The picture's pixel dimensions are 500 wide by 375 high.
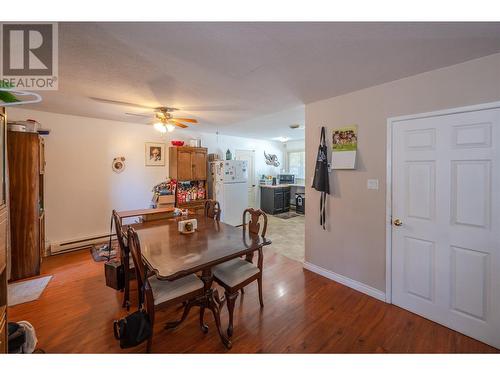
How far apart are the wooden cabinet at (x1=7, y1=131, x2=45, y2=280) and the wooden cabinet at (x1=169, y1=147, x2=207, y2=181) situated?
209cm

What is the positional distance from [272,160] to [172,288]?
19.2 feet

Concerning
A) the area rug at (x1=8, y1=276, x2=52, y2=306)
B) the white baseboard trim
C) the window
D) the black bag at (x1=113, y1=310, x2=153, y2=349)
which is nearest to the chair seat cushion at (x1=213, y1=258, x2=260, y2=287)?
the black bag at (x1=113, y1=310, x2=153, y2=349)

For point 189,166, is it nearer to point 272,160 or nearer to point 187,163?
point 187,163

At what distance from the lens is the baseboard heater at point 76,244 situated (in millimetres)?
3357

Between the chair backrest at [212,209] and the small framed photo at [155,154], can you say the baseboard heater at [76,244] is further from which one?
the chair backrest at [212,209]

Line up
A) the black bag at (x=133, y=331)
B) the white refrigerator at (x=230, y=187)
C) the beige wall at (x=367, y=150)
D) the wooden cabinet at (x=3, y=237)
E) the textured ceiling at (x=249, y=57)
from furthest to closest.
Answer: the white refrigerator at (x=230, y=187)
the beige wall at (x=367, y=150)
the black bag at (x=133, y=331)
the textured ceiling at (x=249, y=57)
the wooden cabinet at (x=3, y=237)

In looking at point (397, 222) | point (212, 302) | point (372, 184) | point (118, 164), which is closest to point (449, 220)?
point (397, 222)

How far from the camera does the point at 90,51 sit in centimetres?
155

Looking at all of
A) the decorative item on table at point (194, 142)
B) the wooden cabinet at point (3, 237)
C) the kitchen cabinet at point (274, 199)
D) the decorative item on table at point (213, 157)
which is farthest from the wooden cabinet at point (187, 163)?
the wooden cabinet at point (3, 237)

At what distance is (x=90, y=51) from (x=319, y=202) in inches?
108

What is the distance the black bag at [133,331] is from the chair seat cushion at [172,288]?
166 millimetres

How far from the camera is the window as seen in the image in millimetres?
7047
